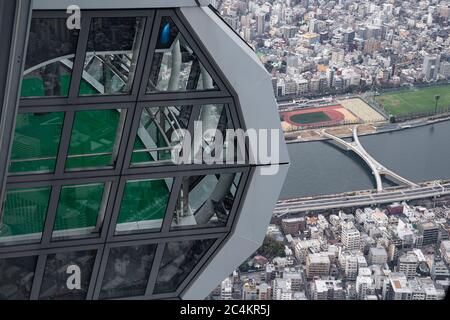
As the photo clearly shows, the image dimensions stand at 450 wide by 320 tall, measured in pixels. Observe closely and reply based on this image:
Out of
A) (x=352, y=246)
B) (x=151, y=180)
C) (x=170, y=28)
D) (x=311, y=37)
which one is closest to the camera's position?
(x=170, y=28)

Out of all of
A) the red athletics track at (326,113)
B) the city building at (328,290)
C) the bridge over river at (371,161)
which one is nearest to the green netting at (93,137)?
the city building at (328,290)

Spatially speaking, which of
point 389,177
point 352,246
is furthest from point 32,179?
point 389,177

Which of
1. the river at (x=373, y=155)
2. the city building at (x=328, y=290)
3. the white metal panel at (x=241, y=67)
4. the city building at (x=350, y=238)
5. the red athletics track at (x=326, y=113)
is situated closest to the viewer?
the white metal panel at (x=241, y=67)

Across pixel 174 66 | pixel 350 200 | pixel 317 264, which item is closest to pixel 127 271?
pixel 174 66

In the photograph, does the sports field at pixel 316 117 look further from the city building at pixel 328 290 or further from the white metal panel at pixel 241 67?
the white metal panel at pixel 241 67

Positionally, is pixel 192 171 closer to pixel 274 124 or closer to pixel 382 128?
pixel 274 124

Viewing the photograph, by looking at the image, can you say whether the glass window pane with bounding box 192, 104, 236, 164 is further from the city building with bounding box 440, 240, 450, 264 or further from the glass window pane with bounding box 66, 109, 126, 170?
the city building with bounding box 440, 240, 450, 264
